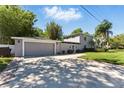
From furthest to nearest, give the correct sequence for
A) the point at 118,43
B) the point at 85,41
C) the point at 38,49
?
the point at 118,43 → the point at 85,41 → the point at 38,49

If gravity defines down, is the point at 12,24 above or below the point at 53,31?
above

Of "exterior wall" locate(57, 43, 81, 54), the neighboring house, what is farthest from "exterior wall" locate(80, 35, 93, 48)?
the neighboring house

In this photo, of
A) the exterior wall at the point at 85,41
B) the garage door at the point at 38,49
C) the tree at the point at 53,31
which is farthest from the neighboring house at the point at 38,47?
the tree at the point at 53,31

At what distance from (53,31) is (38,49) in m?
16.5

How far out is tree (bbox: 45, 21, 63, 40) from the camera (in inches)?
1704

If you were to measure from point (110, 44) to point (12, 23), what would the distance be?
33260mm

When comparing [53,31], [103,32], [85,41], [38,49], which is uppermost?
[103,32]

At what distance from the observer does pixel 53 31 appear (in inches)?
1709

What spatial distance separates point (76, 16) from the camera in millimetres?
20609

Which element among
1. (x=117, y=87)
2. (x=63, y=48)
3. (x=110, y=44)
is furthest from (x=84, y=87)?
(x=110, y=44)

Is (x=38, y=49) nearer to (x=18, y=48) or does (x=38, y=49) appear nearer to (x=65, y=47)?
(x=18, y=48)

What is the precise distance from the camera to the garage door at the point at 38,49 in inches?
1012

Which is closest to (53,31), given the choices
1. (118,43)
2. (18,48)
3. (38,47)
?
(38,47)

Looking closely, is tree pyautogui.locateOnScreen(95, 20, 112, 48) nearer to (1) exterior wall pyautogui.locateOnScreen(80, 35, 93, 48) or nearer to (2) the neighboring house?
(1) exterior wall pyautogui.locateOnScreen(80, 35, 93, 48)
